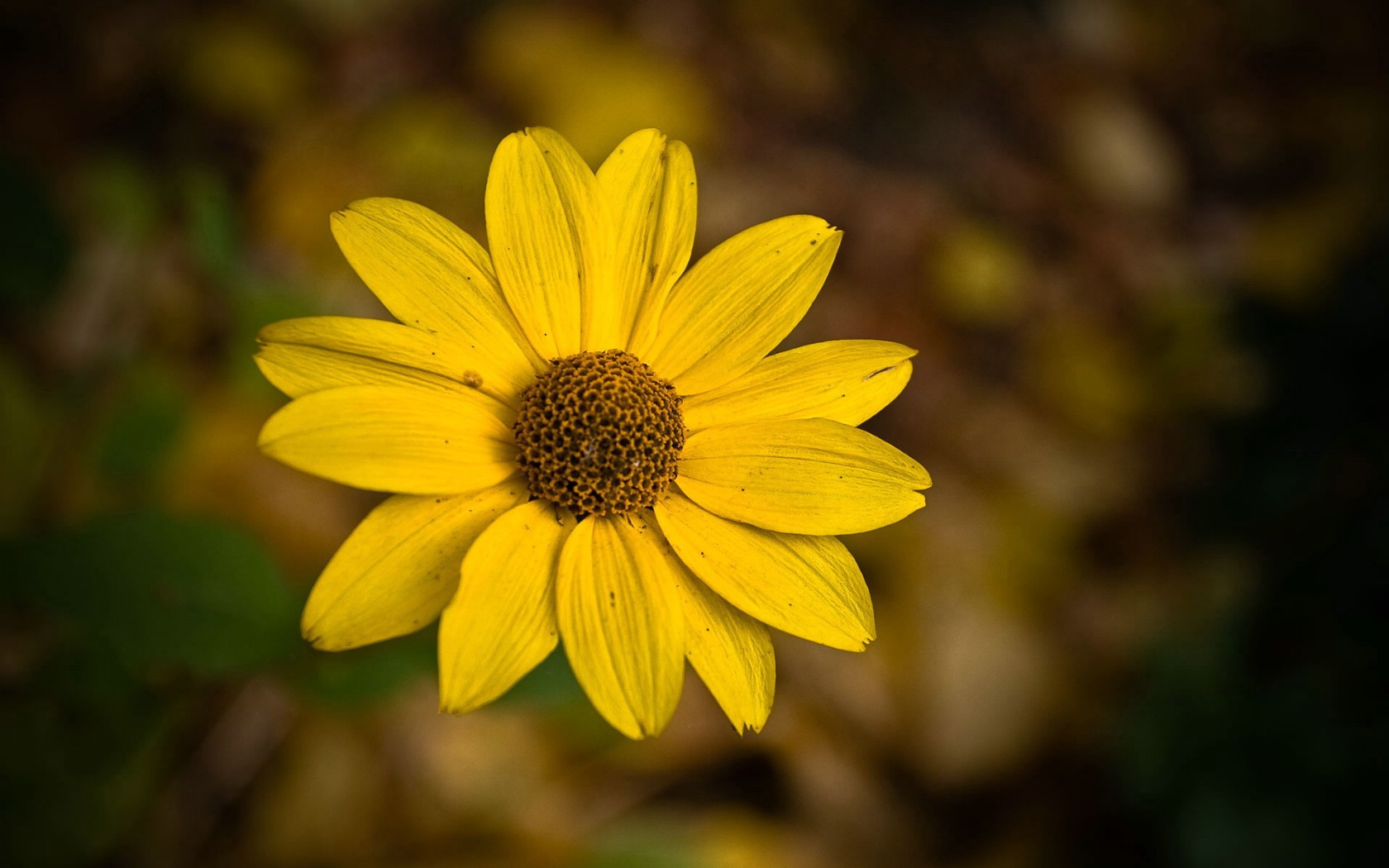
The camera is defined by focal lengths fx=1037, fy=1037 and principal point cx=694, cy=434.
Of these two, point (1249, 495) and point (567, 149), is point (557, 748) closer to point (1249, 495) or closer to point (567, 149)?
point (567, 149)

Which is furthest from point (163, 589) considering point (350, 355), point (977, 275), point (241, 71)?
point (977, 275)

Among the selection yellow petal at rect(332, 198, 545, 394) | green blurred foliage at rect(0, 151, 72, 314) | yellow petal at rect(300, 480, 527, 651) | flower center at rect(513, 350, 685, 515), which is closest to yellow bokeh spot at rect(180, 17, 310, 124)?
green blurred foliage at rect(0, 151, 72, 314)

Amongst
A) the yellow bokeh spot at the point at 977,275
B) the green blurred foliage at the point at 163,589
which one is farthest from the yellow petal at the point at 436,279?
the yellow bokeh spot at the point at 977,275

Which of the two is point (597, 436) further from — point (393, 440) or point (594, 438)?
point (393, 440)

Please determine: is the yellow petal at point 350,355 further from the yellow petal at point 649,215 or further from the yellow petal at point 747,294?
the yellow petal at point 747,294

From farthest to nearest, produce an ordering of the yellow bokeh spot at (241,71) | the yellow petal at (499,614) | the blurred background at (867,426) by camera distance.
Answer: the yellow bokeh spot at (241,71), the blurred background at (867,426), the yellow petal at (499,614)

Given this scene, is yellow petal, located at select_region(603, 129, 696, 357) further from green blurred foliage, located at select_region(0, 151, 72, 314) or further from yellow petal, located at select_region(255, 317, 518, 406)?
green blurred foliage, located at select_region(0, 151, 72, 314)
